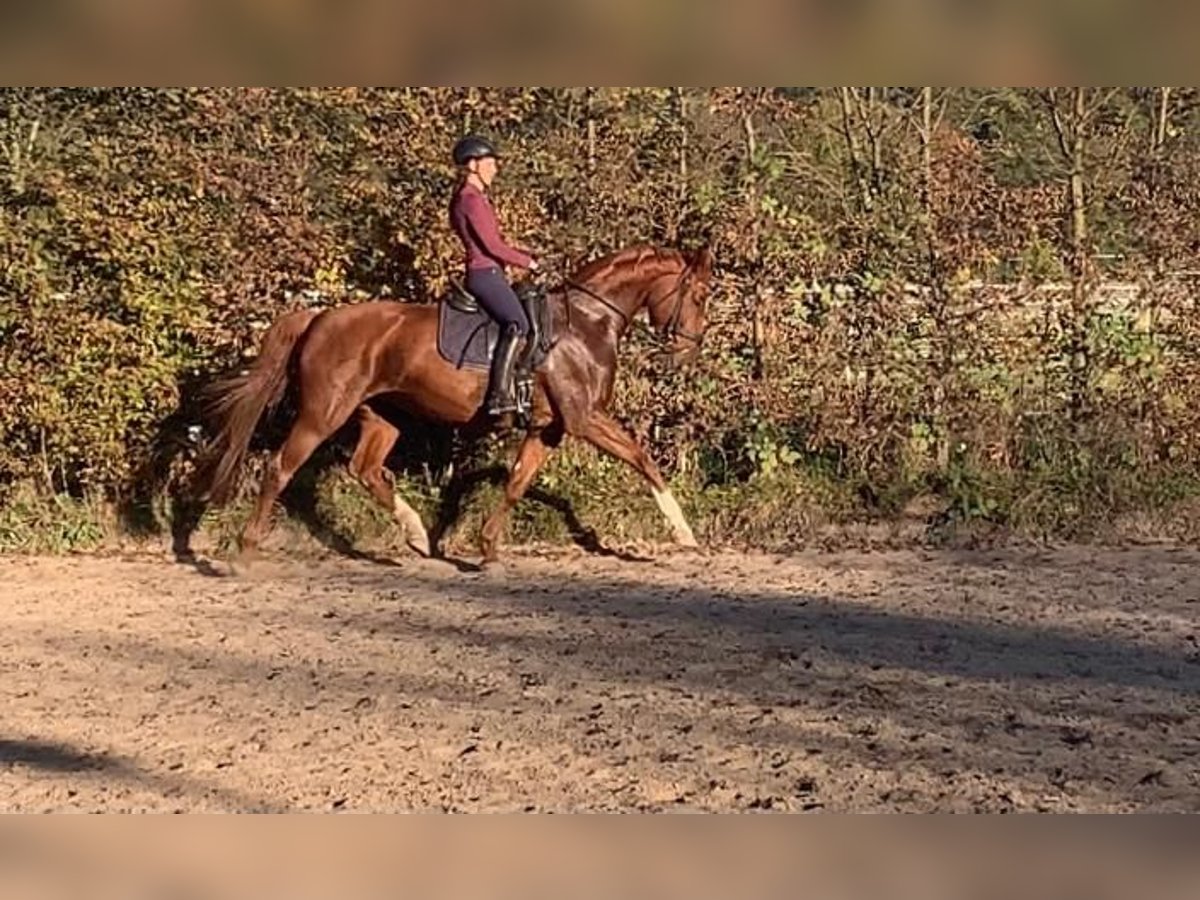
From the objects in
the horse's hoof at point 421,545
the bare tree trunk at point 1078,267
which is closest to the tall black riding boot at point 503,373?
the horse's hoof at point 421,545

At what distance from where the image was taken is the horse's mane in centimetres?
935

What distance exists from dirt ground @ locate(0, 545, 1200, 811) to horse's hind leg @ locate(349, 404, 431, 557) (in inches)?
12.6

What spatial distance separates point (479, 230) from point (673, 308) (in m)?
1.53

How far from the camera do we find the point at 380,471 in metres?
9.79

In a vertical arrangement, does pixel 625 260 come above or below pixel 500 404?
above

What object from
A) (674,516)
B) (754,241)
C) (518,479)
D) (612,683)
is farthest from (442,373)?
(612,683)

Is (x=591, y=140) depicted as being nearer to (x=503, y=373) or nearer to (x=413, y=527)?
(x=503, y=373)

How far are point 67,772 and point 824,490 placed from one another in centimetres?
599

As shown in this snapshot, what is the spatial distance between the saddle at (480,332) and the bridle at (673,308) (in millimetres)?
293

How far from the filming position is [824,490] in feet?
33.2

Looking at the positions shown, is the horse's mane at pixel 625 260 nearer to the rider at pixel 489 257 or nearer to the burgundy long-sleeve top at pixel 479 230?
the rider at pixel 489 257

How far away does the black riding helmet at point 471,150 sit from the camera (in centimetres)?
838
